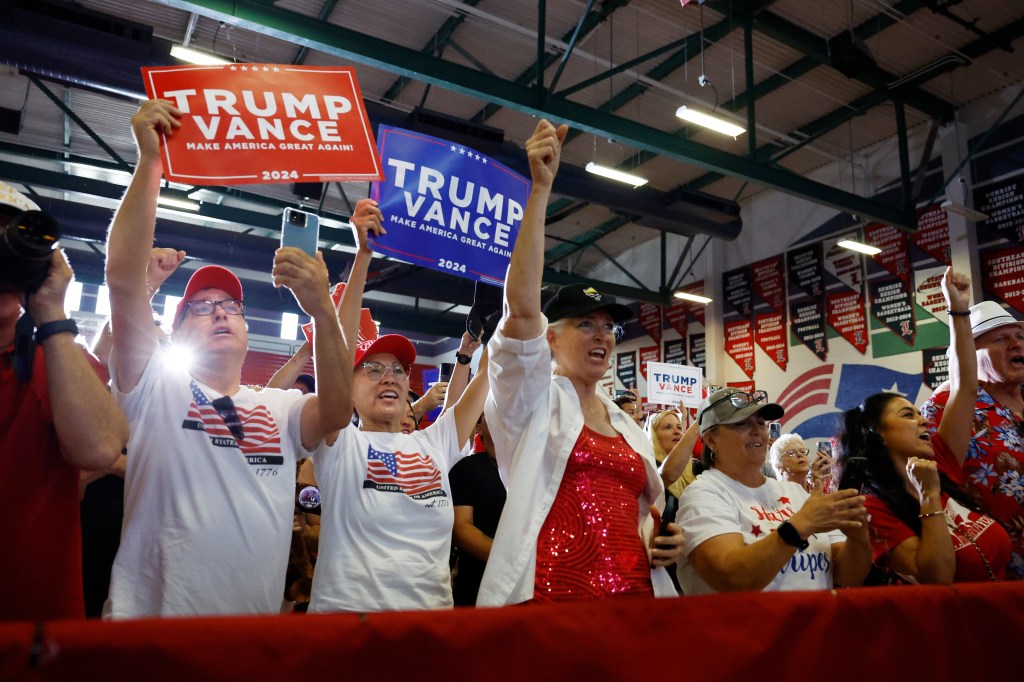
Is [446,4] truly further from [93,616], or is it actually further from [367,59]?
[93,616]

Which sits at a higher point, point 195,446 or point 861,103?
point 861,103

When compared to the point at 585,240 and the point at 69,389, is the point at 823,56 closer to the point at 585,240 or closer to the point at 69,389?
the point at 585,240

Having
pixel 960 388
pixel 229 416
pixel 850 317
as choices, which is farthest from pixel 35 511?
pixel 850 317

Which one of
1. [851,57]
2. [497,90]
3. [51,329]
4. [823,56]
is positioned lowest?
[51,329]

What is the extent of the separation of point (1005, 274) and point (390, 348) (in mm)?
7960

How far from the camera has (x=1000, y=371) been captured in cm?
272

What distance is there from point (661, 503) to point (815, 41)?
729 centimetres

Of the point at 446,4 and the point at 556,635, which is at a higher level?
the point at 446,4

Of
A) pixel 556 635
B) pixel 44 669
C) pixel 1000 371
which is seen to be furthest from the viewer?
pixel 1000 371

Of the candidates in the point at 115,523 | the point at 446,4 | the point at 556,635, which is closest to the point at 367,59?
the point at 446,4

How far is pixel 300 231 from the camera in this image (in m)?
1.66

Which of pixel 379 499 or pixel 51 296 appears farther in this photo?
pixel 379 499

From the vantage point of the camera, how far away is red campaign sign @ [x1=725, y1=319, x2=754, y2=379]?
422 inches

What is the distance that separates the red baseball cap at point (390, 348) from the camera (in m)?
2.42
